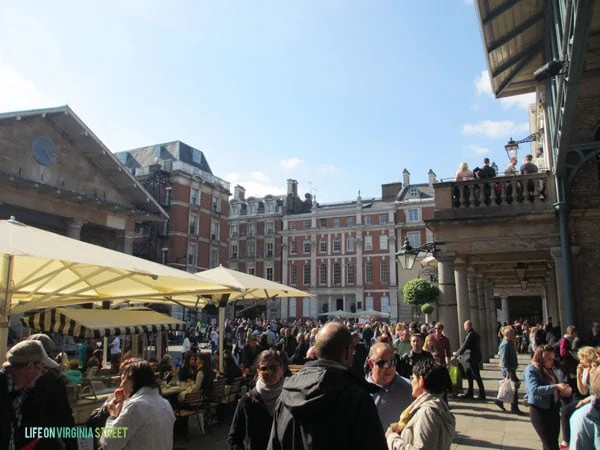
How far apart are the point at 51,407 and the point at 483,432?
6.73 m

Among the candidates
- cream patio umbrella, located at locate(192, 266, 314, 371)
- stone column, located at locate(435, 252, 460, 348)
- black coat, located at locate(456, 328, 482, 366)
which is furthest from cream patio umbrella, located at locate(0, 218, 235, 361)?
black coat, located at locate(456, 328, 482, 366)

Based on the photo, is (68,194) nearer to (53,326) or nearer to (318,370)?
(53,326)

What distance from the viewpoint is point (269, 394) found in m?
4.02

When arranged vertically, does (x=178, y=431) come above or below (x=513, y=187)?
below

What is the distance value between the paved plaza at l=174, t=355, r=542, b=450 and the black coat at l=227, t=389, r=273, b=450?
13.5 ft

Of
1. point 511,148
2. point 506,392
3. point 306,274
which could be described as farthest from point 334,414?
point 306,274

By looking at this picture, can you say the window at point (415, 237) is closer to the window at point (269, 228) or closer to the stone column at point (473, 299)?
the window at point (269, 228)

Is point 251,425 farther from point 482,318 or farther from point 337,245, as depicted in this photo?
point 337,245

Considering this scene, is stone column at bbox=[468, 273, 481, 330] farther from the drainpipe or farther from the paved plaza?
the drainpipe

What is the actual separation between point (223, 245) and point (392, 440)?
54880 mm

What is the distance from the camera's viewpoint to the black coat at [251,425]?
12.5 feet

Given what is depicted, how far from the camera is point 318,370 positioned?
2418 mm

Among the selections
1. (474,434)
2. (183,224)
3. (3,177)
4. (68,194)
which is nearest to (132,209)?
(68,194)

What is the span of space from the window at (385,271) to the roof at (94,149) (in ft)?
126
